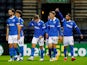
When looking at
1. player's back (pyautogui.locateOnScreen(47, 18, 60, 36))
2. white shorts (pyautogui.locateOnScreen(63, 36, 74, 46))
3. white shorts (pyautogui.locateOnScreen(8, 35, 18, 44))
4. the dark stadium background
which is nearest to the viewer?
white shorts (pyautogui.locateOnScreen(8, 35, 18, 44))

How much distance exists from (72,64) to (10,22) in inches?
145

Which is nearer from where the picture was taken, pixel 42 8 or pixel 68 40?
pixel 68 40

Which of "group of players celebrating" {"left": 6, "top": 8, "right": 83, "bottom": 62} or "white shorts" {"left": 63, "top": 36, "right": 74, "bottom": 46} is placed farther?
"white shorts" {"left": 63, "top": 36, "right": 74, "bottom": 46}

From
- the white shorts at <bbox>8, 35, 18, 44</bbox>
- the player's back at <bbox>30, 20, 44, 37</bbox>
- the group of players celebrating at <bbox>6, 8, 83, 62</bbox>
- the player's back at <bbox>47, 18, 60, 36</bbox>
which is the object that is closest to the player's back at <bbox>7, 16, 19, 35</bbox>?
the group of players celebrating at <bbox>6, 8, 83, 62</bbox>

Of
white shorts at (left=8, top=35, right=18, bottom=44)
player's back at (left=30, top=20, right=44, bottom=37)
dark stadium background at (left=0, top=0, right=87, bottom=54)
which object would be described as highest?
player's back at (left=30, top=20, right=44, bottom=37)

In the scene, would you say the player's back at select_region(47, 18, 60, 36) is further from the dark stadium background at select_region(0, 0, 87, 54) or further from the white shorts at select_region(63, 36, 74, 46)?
the dark stadium background at select_region(0, 0, 87, 54)

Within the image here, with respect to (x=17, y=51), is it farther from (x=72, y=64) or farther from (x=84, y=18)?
(x=84, y=18)

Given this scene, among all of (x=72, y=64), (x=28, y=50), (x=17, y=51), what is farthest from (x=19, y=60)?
(x=28, y=50)

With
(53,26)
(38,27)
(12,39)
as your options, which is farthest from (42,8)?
(12,39)

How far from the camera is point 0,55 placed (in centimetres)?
3422

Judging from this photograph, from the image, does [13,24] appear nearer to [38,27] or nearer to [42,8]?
[38,27]

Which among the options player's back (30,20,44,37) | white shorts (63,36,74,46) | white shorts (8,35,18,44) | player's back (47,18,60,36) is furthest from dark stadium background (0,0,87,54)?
white shorts (8,35,18,44)

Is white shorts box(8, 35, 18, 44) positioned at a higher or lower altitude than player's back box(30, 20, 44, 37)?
lower

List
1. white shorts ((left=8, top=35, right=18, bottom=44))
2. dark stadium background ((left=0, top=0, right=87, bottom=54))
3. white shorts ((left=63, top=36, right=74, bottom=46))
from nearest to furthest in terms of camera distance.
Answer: white shorts ((left=8, top=35, right=18, bottom=44)) < white shorts ((left=63, top=36, right=74, bottom=46)) < dark stadium background ((left=0, top=0, right=87, bottom=54))
